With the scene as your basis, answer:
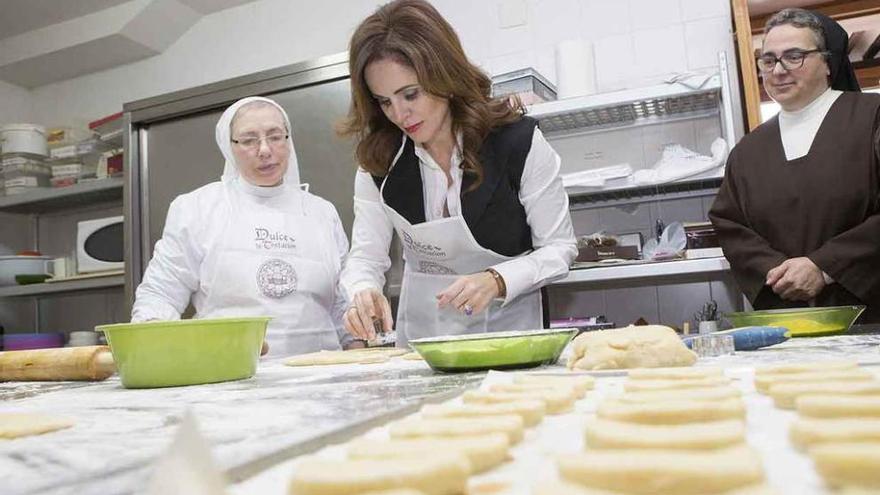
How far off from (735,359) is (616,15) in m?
2.42

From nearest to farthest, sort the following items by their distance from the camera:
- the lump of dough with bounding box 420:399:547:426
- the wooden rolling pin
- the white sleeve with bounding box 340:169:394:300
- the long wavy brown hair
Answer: the lump of dough with bounding box 420:399:547:426 < the wooden rolling pin < the long wavy brown hair < the white sleeve with bounding box 340:169:394:300

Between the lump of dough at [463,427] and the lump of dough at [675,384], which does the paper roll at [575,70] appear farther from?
the lump of dough at [463,427]

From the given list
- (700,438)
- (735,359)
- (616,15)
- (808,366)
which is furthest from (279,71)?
(700,438)

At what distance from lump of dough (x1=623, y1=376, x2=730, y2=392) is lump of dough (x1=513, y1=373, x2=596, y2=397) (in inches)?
2.0

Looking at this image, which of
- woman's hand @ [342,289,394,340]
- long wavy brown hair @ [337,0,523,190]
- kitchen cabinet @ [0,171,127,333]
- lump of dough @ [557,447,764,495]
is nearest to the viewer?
lump of dough @ [557,447,764,495]

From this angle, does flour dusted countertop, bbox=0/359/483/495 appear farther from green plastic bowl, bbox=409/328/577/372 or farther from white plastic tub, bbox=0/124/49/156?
white plastic tub, bbox=0/124/49/156

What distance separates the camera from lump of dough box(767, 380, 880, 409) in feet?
2.08

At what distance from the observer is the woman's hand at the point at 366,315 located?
5.12ft

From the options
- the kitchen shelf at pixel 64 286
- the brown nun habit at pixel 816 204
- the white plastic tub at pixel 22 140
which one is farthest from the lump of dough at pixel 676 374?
the white plastic tub at pixel 22 140

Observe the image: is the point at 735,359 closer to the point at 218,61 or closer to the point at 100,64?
the point at 218,61

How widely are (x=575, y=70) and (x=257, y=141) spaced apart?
136cm

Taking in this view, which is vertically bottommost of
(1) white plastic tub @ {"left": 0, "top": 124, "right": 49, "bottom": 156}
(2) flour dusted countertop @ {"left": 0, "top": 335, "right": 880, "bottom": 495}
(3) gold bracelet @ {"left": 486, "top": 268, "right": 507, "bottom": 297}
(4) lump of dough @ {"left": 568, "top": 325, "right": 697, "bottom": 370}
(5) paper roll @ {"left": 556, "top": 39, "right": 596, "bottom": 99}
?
(2) flour dusted countertop @ {"left": 0, "top": 335, "right": 880, "bottom": 495}

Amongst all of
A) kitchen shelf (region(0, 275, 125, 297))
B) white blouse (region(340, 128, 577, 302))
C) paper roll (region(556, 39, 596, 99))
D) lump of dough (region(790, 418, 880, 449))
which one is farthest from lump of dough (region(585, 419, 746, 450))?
kitchen shelf (region(0, 275, 125, 297))

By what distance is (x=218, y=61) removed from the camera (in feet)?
13.1
